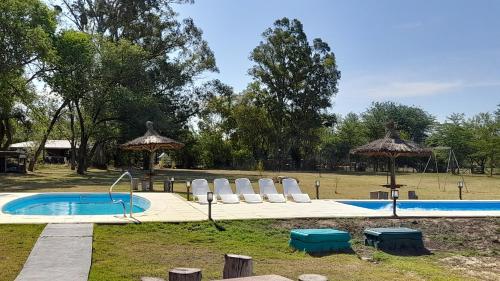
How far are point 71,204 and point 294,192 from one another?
6.95 m

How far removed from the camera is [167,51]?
3978 cm

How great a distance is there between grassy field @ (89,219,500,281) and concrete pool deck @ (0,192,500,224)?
54 centimetres

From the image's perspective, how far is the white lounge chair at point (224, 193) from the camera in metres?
14.3

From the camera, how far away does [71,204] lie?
619 inches

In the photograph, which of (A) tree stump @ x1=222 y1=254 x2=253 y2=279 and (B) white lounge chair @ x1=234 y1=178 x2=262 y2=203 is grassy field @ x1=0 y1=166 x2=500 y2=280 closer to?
(A) tree stump @ x1=222 y1=254 x2=253 y2=279

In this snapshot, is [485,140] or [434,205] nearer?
[434,205]

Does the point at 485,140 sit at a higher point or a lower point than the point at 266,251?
higher

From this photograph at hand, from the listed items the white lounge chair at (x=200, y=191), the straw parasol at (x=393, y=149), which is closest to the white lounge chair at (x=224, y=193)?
the white lounge chair at (x=200, y=191)

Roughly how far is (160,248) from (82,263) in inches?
76.1

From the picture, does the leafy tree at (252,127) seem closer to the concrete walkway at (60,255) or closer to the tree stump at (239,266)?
the concrete walkway at (60,255)

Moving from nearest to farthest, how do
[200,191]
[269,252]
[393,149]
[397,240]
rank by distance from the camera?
[269,252]
[397,240]
[200,191]
[393,149]

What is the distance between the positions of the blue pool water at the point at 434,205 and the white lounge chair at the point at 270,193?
1949 mm

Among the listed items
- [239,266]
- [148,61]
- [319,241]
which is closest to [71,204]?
[319,241]

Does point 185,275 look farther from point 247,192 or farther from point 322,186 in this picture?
point 322,186
